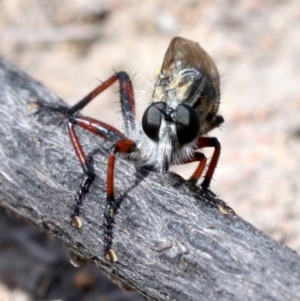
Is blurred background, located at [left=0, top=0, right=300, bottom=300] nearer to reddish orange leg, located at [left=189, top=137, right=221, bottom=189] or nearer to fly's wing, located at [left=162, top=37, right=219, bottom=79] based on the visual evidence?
fly's wing, located at [left=162, top=37, right=219, bottom=79]

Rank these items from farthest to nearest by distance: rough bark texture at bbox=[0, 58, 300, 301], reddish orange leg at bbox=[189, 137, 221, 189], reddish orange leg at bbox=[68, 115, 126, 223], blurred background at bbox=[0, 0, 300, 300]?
blurred background at bbox=[0, 0, 300, 300]
reddish orange leg at bbox=[189, 137, 221, 189]
reddish orange leg at bbox=[68, 115, 126, 223]
rough bark texture at bbox=[0, 58, 300, 301]

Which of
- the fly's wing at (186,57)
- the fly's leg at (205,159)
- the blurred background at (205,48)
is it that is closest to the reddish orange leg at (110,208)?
the fly's leg at (205,159)

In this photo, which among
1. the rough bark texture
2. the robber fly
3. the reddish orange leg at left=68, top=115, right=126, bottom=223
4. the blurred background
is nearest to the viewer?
the rough bark texture

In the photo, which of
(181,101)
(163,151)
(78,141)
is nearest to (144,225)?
(163,151)

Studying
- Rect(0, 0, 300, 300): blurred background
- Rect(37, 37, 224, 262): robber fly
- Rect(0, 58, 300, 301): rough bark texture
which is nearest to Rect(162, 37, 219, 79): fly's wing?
Rect(37, 37, 224, 262): robber fly

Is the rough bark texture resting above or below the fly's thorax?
A: below

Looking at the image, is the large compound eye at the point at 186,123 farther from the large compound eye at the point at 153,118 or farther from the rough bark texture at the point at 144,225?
the rough bark texture at the point at 144,225

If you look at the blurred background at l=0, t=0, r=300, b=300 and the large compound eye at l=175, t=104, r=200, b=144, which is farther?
the blurred background at l=0, t=0, r=300, b=300

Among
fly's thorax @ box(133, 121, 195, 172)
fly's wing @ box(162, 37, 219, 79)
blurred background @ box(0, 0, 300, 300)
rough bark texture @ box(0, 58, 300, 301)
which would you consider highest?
blurred background @ box(0, 0, 300, 300)

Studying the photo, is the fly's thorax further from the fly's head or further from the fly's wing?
the fly's wing
